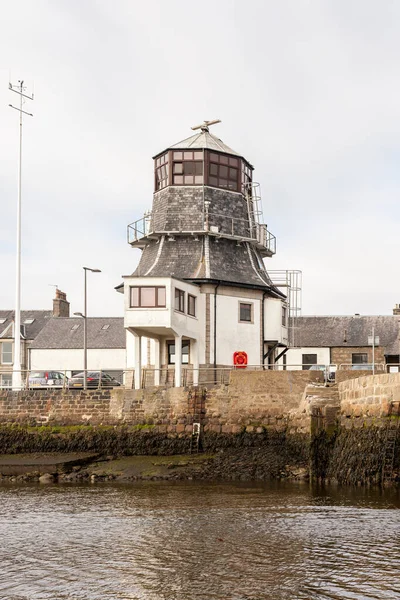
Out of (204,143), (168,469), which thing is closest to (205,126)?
(204,143)

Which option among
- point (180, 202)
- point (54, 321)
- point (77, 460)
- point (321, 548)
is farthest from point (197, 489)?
point (54, 321)

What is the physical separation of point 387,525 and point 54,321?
48946 millimetres

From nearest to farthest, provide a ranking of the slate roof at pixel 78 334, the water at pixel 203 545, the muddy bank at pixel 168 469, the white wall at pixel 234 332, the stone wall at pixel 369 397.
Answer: the water at pixel 203 545 → the stone wall at pixel 369 397 → the muddy bank at pixel 168 469 → the white wall at pixel 234 332 → the slate roof at pixel 78 334

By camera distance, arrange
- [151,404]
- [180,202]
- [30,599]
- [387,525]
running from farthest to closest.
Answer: [180,202]
[151,404]
[387,525]
[30,599]

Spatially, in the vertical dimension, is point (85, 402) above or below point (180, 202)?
below

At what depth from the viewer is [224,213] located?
39.9m

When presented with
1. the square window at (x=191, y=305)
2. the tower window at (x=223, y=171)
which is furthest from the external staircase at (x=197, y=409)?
the tower window at (x=223, y=171)

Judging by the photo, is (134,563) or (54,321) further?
(54,321)

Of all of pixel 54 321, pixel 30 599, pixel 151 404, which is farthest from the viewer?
pixel 54 321

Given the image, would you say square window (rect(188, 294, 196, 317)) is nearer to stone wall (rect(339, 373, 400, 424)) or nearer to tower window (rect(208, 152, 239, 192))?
tower window (rect(208, 152, 239, 192))

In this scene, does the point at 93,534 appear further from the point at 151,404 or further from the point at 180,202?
the point at 180,202

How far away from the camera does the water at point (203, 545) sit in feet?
41.7

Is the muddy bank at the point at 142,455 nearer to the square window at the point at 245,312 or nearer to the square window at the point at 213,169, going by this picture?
the square window at the point at 245,312

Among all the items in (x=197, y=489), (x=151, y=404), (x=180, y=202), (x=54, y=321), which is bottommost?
(x=197, y=489)
